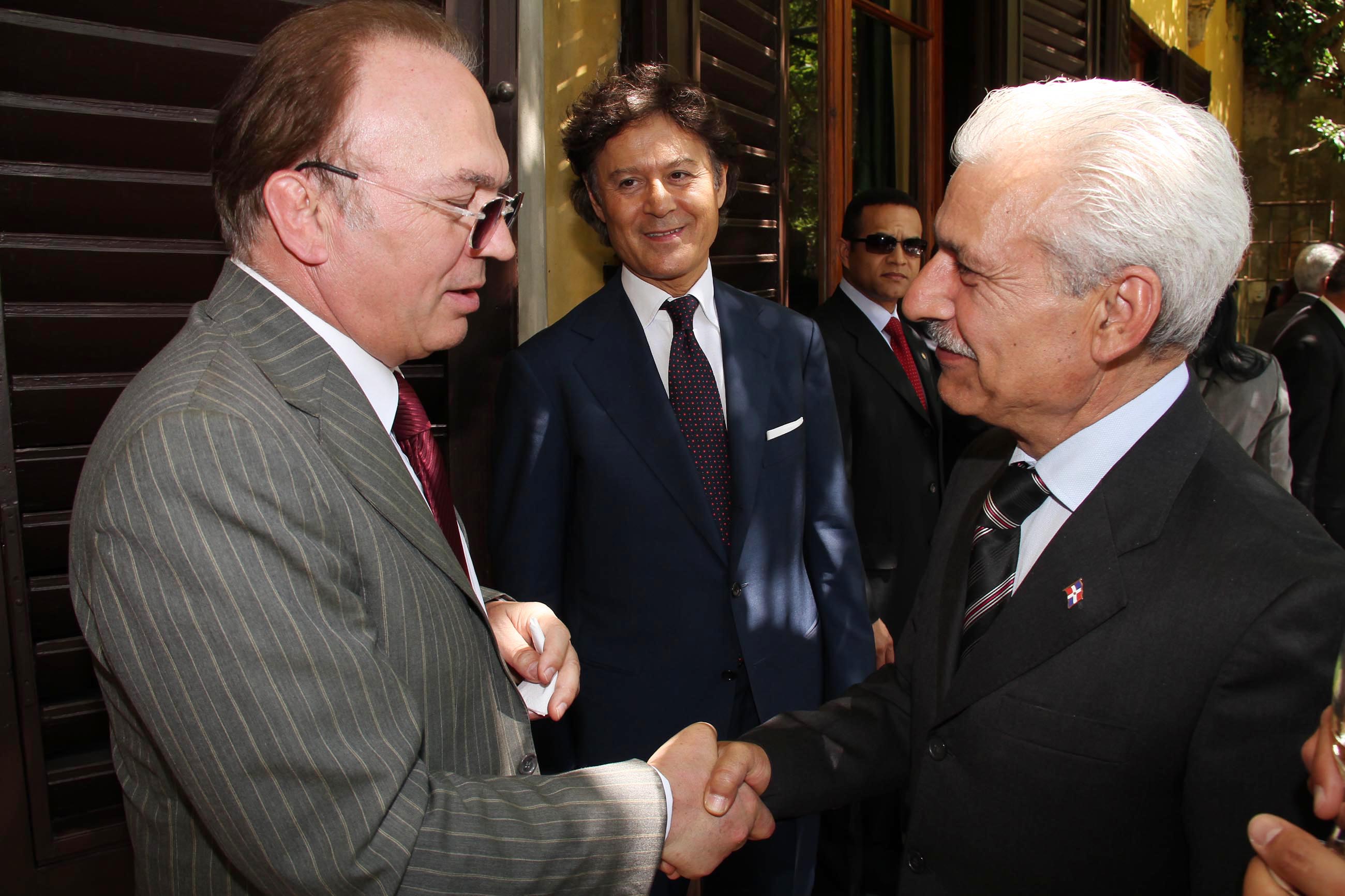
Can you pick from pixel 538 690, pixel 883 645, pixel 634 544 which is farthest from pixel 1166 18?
pixel 538 690

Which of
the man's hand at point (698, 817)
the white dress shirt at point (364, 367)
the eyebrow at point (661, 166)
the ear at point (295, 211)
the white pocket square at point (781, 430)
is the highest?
the eyebrow at point (661, 166)

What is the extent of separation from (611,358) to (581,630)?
2.34ft

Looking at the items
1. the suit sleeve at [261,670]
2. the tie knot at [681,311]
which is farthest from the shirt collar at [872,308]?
the suit sleeve at [261,670]

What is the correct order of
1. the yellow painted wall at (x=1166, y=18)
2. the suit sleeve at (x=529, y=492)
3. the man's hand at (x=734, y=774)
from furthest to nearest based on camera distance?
the yellow painted wall at (x=1166, y=18) → the suit sleeve at (x=529, y=492) → the man's hand at (x=734, y=774)

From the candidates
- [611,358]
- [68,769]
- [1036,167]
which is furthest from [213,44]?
[1036,167]

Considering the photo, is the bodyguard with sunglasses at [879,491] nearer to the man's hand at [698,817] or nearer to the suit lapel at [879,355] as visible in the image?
the suit lapel at [879,355]

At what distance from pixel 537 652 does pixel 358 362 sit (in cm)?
62

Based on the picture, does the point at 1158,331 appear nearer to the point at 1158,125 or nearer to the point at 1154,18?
the point at 1158,125

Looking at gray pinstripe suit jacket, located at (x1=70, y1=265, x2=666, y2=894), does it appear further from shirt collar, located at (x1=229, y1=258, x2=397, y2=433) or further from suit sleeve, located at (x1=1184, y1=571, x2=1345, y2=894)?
suit sleeve, located at (x1=1184, y1=571, x2=1345, y2=894)

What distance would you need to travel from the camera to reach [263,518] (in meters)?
1.16

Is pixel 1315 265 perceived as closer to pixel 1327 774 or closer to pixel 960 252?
pixel 960 252

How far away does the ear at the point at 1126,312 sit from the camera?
143 centimetres

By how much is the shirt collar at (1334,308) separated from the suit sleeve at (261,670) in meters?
5.24

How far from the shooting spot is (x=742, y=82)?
3.60 metres
